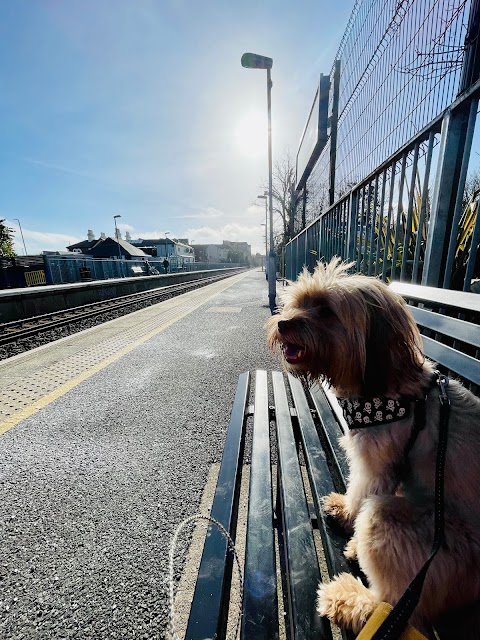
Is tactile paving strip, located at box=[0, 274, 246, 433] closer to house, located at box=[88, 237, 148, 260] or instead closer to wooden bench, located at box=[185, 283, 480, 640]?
wooden bench, located at box=[185, 283, 480, 640]

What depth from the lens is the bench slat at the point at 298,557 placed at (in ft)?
3.10

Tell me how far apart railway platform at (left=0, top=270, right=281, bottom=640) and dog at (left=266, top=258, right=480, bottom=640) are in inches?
37.9

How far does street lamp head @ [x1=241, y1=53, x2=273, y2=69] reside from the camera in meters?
10.1

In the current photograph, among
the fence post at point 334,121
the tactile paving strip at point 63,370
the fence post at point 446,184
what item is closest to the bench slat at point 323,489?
the fence post at point 446,184

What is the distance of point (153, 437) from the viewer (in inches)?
107

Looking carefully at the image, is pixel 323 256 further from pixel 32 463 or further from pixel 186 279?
pixel 186 279

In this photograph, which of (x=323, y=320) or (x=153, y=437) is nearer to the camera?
(x=323, y=320)

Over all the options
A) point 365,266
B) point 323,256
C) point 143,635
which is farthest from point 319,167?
point 143,635

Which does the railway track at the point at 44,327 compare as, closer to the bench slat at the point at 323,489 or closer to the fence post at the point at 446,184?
the bench slat at the point at 323,489

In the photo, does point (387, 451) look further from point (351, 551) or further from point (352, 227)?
point (352, 227)

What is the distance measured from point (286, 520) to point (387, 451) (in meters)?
0.53

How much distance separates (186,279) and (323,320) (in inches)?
1147

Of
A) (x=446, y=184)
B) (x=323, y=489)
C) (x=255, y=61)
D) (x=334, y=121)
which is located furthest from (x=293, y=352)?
(x=255, y=61)

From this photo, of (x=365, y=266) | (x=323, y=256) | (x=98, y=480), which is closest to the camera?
(x=98, y=480)
